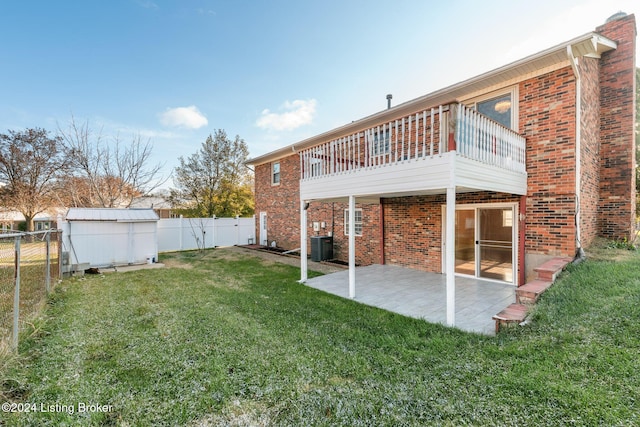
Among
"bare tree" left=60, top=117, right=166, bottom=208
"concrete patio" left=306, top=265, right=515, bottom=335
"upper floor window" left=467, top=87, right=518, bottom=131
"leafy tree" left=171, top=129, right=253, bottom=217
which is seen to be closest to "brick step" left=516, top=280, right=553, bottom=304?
"concrete patio" left=306, top=265, right=515, bottom=335

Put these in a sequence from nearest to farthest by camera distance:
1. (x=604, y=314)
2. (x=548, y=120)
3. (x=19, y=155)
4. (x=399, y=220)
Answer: (x=604, y=314) → (x=548, y=120) → (x=399, y=220) → (x=19, y=155)

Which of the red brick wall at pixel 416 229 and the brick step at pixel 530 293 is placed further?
the red brick wall at pixel 416 229

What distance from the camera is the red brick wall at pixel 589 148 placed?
20.4 ft

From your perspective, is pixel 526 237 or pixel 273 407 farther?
pixel 526 237

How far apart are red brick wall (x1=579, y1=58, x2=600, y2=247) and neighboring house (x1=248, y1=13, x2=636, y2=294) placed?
0.03m

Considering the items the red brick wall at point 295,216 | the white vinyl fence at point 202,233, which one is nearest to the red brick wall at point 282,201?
the red brick wall at point 295,216

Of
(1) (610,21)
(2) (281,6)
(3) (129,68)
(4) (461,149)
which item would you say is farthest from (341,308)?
(3) (129,68)

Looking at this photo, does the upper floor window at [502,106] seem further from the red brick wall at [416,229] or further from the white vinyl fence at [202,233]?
the white vinyl fence at [202,233]

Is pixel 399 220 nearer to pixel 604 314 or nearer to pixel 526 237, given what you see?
pixel 526 237

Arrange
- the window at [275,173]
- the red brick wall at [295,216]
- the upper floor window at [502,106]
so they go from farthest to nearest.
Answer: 1. the window at [275,173]
2. the red brick wall at [295,216]
3. the upper floor window at [502,106]

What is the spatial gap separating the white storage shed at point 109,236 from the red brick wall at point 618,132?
1482cm

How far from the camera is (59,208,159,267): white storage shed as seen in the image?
30.3 ft

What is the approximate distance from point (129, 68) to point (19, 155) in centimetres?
1514

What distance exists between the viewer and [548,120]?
20.2 ft
